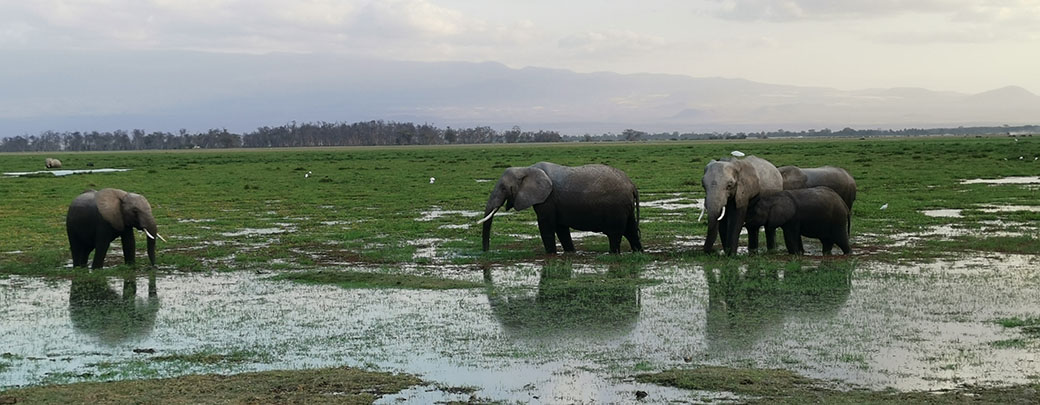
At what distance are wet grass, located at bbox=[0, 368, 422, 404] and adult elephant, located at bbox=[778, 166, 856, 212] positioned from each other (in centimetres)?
1255

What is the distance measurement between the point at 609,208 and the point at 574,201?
0.62 metres

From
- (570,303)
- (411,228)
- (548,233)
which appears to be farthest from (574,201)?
(411,228)

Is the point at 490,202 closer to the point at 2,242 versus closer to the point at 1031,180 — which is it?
the point at 2,242

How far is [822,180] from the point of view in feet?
66.3

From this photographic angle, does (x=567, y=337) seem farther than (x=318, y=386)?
Yes

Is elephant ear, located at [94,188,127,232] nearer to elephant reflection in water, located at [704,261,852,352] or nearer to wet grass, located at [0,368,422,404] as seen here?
wet grass, located at [0,368,422,404]

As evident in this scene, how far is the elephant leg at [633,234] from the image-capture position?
17.9 m

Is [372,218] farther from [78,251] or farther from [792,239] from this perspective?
[792,239]

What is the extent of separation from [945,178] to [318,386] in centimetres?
3458

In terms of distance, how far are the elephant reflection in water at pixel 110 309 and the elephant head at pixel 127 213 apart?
3.70ft

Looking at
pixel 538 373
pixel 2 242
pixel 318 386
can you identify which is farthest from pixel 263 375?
pixel 2 242

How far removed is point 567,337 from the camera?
35.7 feet

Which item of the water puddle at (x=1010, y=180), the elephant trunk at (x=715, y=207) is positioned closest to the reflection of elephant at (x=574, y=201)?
the elephant trunk at (x=715, y=207)

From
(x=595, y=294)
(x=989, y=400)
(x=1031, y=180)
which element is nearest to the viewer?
(x=989, y=400)
